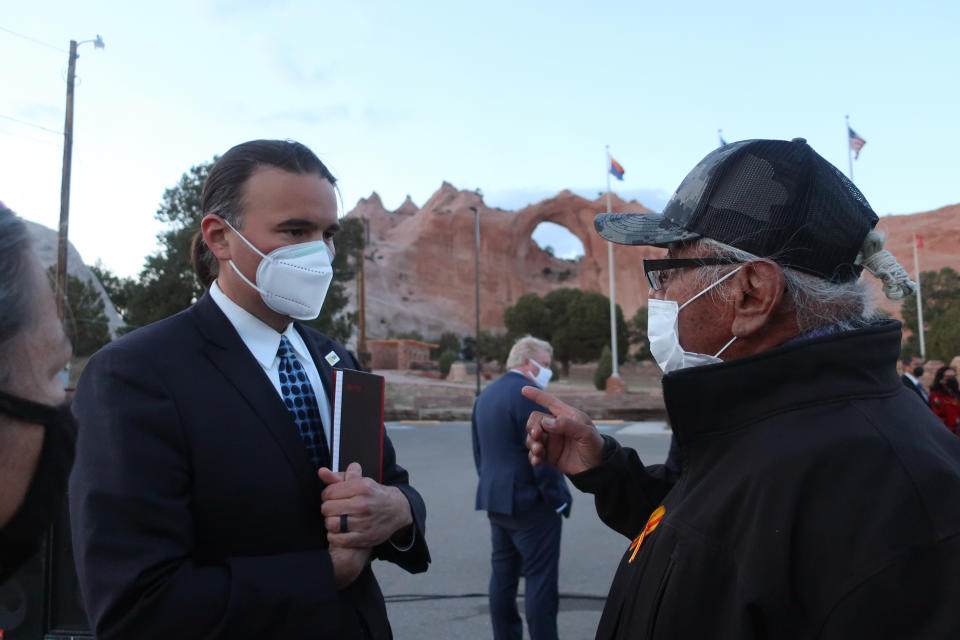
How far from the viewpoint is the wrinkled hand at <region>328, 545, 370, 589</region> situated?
1736 millimetres

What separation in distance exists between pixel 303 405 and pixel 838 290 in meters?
1.44

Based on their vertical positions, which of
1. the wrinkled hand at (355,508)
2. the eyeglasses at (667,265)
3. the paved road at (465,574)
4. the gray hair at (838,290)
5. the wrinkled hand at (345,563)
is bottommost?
the paved road at (465,574)

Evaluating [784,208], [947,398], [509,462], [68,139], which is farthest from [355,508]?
[68,139]

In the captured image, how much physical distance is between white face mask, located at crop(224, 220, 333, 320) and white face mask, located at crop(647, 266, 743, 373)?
0.95 m

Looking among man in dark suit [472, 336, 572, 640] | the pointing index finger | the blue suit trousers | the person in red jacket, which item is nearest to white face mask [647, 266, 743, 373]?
the pointing index finger

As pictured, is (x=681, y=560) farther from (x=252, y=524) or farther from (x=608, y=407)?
(x=608, y=407)

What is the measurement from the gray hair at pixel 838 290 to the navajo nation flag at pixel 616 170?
29.8m

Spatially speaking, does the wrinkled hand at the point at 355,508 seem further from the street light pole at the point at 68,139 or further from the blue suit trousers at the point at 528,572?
the street light pole at the point at 68,139

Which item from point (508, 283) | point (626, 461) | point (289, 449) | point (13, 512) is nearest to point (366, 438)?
point (289, 449)

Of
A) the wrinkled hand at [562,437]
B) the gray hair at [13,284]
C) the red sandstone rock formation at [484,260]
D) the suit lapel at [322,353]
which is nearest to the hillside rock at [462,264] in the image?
the red sandstone rock formation at [484,260]

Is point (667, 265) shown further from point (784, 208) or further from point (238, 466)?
point (238, 466)

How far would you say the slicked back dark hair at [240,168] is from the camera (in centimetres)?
205

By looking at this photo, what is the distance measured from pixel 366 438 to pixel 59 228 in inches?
735

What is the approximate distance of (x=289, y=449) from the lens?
5.84 feet
